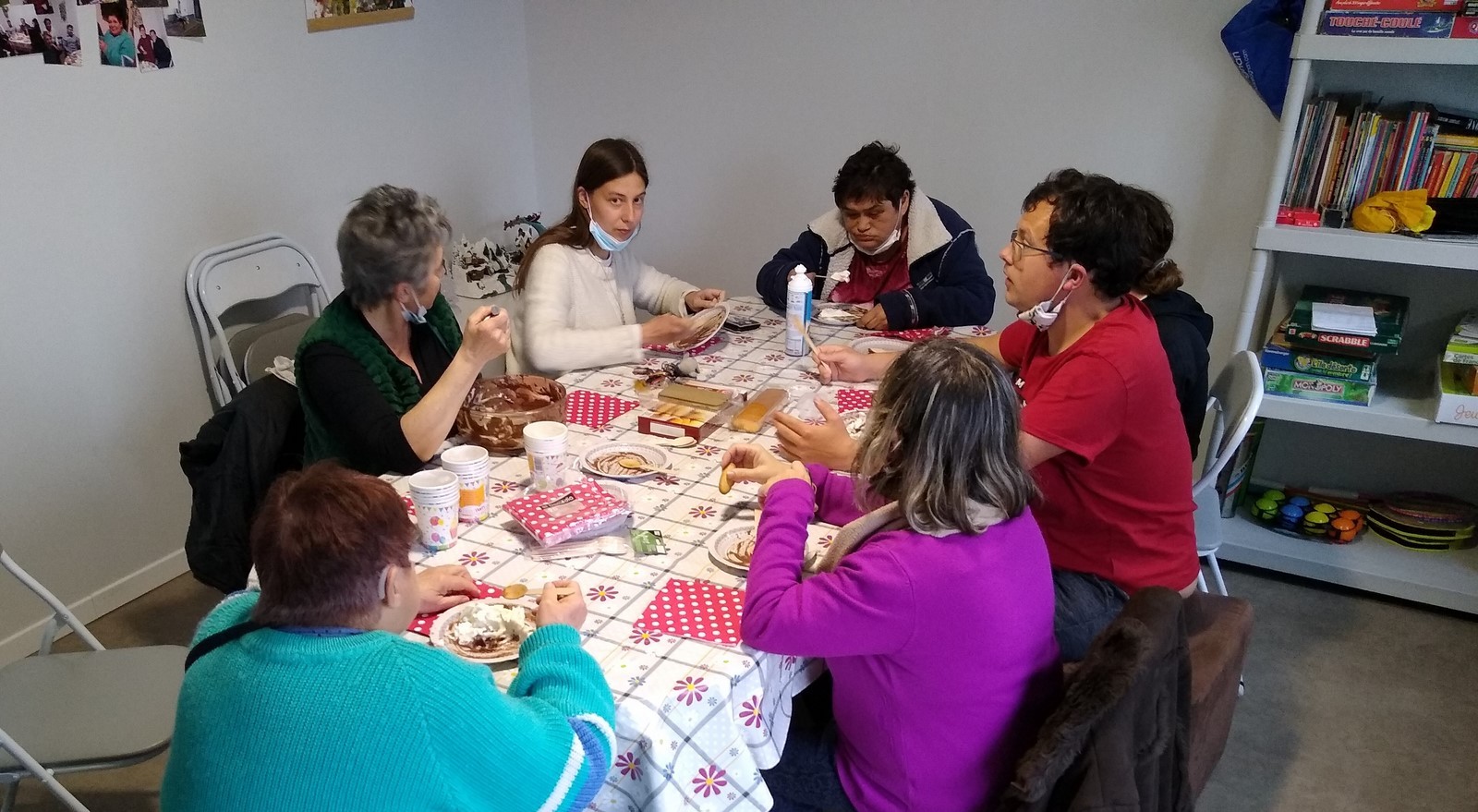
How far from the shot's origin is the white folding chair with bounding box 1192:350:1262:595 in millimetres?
2244

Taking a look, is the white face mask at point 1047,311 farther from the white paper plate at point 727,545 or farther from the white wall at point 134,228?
the white wall at point 134,228

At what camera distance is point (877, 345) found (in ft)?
8.59

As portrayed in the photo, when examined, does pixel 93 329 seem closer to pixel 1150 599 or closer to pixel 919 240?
pixel 919 240

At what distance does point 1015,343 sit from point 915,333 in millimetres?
435

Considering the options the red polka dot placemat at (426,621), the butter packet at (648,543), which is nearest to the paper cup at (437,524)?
the red polka dot placemat at (426,621)

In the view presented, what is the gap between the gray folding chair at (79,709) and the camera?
1.62 m

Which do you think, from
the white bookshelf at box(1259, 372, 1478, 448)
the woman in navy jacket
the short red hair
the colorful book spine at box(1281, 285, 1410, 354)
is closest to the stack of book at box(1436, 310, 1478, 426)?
the white bookshelf at box(1259, 372, 1478, 448)

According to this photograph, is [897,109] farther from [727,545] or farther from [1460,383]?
[727,545]

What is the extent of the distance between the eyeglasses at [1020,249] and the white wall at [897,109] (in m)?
1.66

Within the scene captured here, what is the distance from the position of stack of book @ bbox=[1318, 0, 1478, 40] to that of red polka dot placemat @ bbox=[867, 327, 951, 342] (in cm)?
126

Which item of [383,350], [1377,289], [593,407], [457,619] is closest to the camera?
[457,619]

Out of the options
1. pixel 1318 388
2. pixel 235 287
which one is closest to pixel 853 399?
pixel 1318 388

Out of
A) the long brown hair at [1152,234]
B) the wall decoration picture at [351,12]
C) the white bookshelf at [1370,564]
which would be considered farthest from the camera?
the wall decoration picture at [351,12]

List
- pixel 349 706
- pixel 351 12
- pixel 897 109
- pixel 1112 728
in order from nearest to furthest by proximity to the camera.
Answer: pixel 349 706, pixel 1112 728, pixel 351 12, pixel 897 109
